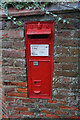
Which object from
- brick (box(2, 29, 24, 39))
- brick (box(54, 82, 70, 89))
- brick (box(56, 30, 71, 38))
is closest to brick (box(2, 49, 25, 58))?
brick (box(2, 29, 24, 39))

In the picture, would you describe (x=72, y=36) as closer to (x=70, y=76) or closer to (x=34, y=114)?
(x=70, y=76)

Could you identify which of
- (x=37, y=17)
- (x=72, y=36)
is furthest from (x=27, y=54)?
(x=72, y=36)

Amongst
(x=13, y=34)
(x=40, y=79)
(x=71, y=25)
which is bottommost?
(x=40, y=79)

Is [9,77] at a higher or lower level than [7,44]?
lower

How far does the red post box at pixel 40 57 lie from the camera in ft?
5.64

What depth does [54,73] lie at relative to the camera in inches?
76.6

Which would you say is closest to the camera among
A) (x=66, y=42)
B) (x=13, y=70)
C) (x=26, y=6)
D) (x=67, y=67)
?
(x=26, y=6)

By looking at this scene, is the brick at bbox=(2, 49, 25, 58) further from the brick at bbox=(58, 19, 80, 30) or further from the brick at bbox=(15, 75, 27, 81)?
the brick at bbox=(58, 19, 80, 30)

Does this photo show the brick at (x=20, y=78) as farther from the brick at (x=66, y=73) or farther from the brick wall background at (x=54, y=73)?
the brick at (x=66, y=73)

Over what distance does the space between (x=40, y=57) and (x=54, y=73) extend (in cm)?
38

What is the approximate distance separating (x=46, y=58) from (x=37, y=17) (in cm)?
65

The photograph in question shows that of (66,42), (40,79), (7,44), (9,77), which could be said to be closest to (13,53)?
(7,44)

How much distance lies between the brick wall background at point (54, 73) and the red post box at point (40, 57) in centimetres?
8

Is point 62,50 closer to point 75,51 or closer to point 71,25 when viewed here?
point 75,51
